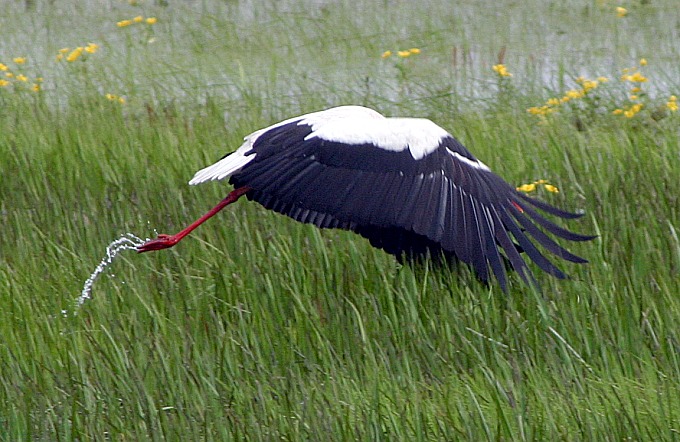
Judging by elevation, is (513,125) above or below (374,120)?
below

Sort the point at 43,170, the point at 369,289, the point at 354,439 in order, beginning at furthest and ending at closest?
the point at 43,170, the point at 369,289, the point at 354,439

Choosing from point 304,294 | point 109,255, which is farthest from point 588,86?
point 109,255

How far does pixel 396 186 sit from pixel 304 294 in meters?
0.43

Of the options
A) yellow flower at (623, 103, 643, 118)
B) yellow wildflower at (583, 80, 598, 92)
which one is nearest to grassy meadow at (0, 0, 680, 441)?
yellow flower at (623, 103, 643, 118)

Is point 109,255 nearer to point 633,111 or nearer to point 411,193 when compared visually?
point 411,193

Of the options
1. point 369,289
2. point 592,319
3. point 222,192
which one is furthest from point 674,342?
point 222,192

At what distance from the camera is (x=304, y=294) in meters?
3.51

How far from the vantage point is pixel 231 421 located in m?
2.71

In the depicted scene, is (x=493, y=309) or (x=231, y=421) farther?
(x=493, y=309)

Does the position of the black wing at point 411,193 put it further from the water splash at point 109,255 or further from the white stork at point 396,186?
the water splash at point 109,255

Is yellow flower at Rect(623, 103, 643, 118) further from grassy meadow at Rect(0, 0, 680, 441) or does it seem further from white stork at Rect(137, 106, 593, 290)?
white stork at Rect(137, 106, 593, 290)

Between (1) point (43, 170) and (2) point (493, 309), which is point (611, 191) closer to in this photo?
(2) point (493, 309)

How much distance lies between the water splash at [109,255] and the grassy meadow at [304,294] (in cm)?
4

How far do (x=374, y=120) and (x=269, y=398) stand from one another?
3.87 ft
